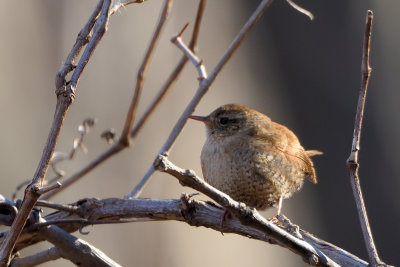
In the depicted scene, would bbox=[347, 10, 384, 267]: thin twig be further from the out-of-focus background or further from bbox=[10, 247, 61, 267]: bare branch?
the out-of-focus background

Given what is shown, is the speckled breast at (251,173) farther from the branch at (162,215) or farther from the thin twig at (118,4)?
the thin twig at (118,4)

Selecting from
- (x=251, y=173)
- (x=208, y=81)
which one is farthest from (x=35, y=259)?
(x=251, y=173)

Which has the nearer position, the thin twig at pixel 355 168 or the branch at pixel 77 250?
the thin twig at pixel 355 168

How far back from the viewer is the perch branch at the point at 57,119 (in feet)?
4.91

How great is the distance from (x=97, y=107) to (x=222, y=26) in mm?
1580

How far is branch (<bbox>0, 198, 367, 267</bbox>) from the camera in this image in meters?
2.02

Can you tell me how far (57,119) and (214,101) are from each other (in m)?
4.59

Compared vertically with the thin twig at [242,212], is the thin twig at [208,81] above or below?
above

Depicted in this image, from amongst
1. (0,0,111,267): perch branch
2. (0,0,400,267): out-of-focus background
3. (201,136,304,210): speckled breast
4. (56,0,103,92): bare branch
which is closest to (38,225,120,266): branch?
(0,0,111,267): perch branch

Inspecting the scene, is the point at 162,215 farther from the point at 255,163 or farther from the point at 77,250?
the point at 255,163

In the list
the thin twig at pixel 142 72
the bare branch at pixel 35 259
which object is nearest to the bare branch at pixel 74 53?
the bare branch at pixel 35 259

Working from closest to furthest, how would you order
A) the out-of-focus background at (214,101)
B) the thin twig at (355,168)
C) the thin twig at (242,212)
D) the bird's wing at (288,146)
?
the thin twig at (242,212) < the thin twig at (355,168) < the bird's wing at (288,146) < the out-of-focus background at (214,101)

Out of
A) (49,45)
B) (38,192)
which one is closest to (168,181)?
(49,45)

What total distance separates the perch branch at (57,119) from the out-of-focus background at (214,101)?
11.0ft
